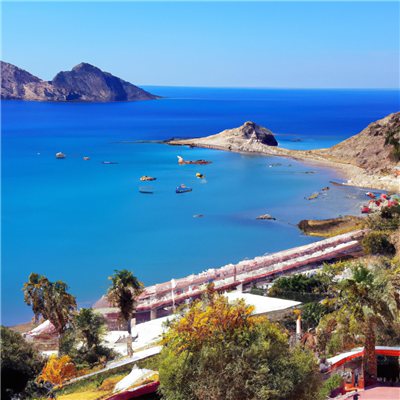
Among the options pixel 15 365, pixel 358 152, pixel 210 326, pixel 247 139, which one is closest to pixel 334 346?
pixel 210 326

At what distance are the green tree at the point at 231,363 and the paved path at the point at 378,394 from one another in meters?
1.76

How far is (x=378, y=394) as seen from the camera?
1016 centimetres

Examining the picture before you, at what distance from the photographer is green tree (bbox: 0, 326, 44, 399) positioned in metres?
12.6

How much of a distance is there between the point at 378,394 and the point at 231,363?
398 cm

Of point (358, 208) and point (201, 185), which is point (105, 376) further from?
point (201, 185)

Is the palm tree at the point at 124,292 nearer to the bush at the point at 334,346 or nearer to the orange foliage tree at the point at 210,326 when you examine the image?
the orange foliage tree at the point at 210,326

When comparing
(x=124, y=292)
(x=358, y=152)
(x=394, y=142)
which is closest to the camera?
(x=124, y=292)

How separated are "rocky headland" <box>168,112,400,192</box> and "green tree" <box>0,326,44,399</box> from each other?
130 feet

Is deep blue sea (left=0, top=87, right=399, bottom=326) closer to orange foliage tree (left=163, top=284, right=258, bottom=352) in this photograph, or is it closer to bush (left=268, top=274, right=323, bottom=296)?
bush (left=268, top=274, right=323, bottom=296)

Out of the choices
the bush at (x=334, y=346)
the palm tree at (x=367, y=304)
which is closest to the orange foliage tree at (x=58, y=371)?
the bush at (x=334, y=346)

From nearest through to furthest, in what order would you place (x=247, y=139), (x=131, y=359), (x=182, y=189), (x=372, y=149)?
(x=131, y=359), (x=182, y=189), (x=372, y=149), (x=247, y=139)

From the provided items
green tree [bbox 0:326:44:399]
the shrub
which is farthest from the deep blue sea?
green tree [bbox 0:326:44:399]

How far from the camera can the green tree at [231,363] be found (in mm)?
8172

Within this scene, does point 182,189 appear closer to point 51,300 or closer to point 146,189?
point 146,189
